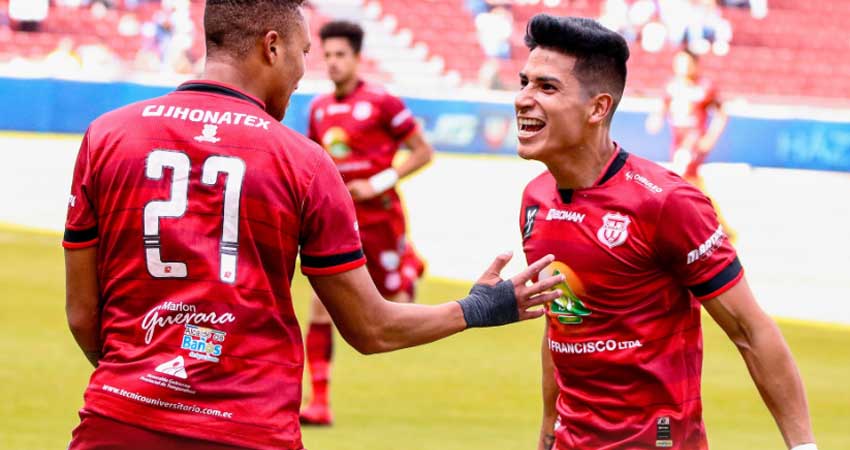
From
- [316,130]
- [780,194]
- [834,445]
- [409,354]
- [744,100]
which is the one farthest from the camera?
[744,100]

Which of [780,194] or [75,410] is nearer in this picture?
[75,410]

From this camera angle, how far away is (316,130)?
10.8m

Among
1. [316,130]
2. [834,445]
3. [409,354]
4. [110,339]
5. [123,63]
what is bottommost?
[123,63]

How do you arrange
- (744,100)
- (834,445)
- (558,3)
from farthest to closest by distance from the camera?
(558,3) → (744,100) → (834,445)

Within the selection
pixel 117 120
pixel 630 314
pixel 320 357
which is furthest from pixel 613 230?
pixel 320 357

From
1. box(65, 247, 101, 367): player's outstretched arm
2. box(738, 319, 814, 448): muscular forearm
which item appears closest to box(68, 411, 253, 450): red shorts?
box(65, 247, 101, 367): player's outstretched arm

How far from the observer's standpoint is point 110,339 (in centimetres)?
411

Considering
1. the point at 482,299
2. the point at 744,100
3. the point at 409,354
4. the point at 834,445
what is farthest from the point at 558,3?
the point at 482,299

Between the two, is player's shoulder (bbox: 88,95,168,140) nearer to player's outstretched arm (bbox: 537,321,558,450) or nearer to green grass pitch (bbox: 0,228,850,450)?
player's outstretched arm (bbox: 537,321,558,450)

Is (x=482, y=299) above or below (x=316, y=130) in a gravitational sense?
above

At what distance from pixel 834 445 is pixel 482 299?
5545mm

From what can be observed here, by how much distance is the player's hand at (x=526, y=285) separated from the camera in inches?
169

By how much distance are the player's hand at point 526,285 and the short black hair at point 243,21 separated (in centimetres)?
93

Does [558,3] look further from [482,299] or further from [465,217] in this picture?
[482,299]
